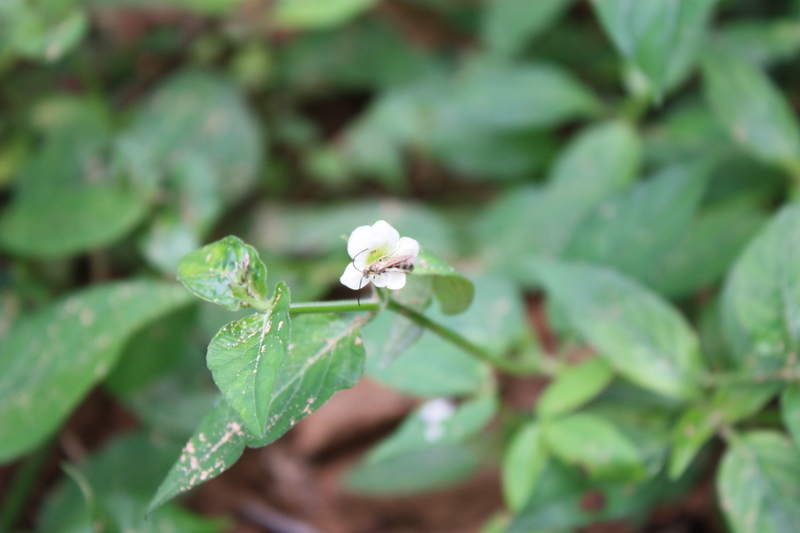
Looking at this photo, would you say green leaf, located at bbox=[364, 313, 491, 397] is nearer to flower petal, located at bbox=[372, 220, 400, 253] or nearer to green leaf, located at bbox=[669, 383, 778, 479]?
green leaf, located at bbox=[669, 383, 778, 479]


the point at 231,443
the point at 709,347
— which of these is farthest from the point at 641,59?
the point at 231,443

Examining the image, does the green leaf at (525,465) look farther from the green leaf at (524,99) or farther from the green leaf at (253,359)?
the green leaf at (524,99)

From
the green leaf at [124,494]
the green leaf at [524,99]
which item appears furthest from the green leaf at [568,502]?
the green leaf at [524,99]

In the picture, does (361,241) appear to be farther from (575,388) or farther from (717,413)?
(717,413)

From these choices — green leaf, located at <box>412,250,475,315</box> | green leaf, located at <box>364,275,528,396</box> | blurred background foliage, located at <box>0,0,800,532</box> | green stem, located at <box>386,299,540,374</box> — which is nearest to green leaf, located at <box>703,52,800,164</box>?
blurred background foliage, located at <box>0,0,800,532</box>

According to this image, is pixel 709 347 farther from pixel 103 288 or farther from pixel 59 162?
pixel 59 162

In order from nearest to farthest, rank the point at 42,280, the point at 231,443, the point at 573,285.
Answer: the point at 231,443 < the point at 573,285 < the point at 42,280
